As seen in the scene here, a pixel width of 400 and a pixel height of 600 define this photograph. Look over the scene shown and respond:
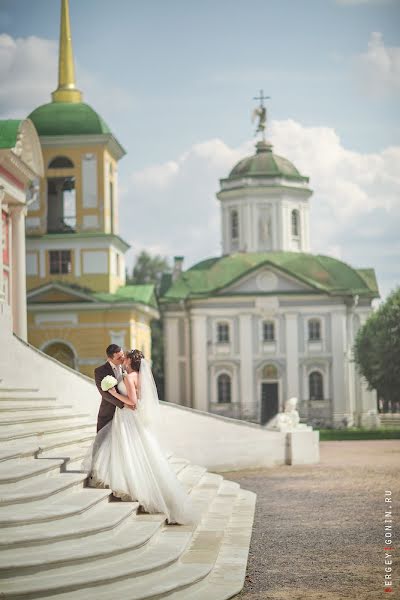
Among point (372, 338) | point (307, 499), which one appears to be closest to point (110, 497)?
point (307, 499)

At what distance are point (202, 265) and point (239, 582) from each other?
53765mm

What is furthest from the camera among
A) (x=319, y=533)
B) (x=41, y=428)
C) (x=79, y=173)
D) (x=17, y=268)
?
(x=79, y=173)

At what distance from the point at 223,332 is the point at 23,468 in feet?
164

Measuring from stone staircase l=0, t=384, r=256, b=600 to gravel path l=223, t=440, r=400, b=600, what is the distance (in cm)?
29

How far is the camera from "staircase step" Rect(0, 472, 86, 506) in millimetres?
10102

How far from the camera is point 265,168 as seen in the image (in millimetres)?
66312

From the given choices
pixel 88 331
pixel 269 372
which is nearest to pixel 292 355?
pixel 269 372

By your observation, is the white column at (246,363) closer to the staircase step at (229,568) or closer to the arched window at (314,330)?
the arched window at (314,330)

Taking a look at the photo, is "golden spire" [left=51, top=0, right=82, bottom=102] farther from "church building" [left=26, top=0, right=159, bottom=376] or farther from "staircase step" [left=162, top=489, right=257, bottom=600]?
"staircase step" [left=162, top=489, right=257, bottom=600]

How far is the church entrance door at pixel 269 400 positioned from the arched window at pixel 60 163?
20044 millimetres

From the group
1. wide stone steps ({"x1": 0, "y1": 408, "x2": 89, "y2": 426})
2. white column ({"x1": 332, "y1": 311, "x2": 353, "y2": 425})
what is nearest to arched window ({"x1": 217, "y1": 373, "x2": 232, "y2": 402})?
white column ({"x1": 332, "y1": 311, "x2": 353, "y2": 425})

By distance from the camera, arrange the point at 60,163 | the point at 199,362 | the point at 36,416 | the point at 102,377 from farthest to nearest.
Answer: the point at 199,362, the point at 60,163, the point at 36,416, the point at 102,377

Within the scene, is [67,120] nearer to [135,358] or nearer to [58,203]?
[58,203]

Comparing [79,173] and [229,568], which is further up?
[79,173]
